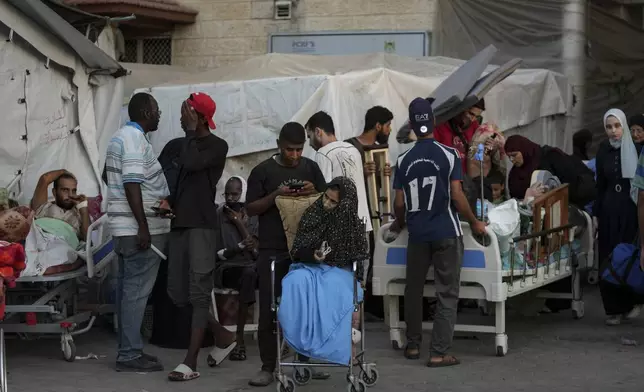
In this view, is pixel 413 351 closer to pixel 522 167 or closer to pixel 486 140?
pixel 486 140

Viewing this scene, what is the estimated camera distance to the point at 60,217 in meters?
10.7

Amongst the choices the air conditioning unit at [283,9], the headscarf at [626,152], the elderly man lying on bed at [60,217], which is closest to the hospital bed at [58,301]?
the elderly man lying on bed at [60,217]

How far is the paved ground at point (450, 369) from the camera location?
8.43m

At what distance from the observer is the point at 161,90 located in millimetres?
13289

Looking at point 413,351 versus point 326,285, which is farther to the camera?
point 413,351

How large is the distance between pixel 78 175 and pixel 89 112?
66 centimetres

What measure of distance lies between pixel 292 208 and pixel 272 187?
0.23 m

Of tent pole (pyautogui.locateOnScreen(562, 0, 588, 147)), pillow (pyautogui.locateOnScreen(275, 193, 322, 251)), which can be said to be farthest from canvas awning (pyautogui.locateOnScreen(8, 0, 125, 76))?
tent pole (pyautogui.locateOnScreen(562, 0, 588, 147))

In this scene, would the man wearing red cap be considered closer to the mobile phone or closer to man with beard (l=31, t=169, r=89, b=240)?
the mobile phone

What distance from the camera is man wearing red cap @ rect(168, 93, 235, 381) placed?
8617 millimetres

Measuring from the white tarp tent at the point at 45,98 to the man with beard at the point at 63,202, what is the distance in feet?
1.95

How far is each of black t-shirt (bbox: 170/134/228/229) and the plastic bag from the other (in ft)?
7.33

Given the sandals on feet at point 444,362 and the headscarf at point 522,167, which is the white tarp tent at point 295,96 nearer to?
the headscarf at point 522,167

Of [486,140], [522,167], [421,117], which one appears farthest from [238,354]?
[522,167]
